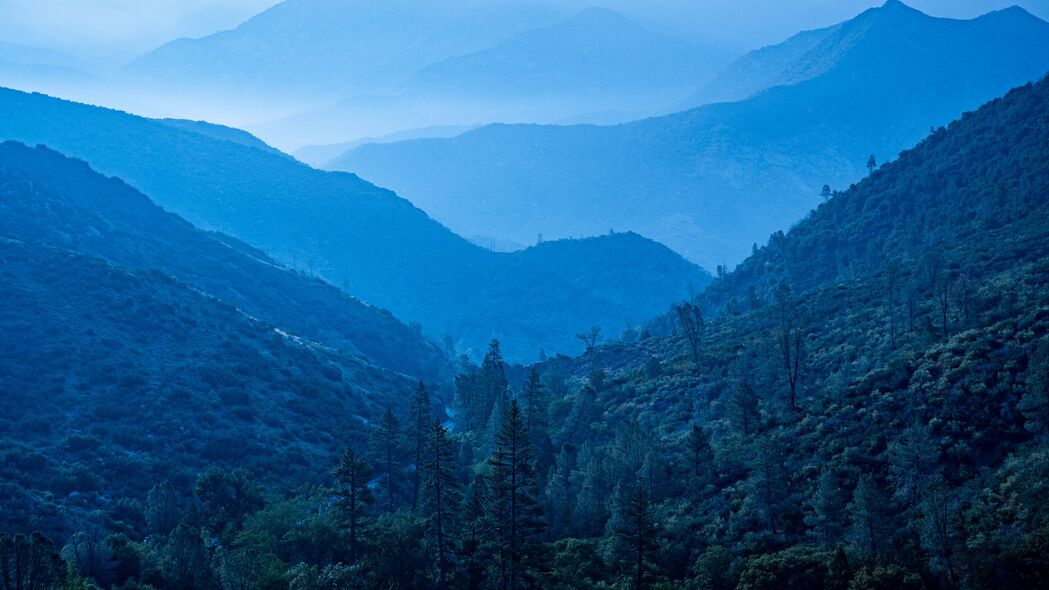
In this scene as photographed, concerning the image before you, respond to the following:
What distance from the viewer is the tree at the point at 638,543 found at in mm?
36156

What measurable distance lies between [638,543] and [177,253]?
419 ft

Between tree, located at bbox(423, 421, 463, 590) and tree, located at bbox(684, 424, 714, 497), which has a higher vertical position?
tree, located at bbox(684, 424, 714, 497)

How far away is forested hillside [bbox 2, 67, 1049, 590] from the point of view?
35.2 m

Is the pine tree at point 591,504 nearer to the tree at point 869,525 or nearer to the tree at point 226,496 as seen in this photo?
the tree at point 869,525

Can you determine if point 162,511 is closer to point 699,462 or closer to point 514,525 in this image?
point 514,525

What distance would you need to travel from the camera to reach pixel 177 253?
141375mm

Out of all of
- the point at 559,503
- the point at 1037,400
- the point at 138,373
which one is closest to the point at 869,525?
the point at 1037,400

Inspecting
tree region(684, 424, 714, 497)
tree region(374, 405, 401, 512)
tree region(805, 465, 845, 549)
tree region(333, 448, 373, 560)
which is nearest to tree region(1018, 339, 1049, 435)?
tree region(805, 465, 845, 549)

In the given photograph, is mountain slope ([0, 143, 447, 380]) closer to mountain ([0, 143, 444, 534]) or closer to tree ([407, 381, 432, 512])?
mountain ([0, 143, 444, 534])

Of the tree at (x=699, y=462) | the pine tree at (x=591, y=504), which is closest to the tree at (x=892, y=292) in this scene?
the tree at (x=699, y=462)

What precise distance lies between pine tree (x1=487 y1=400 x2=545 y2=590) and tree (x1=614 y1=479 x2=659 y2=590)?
171 inches

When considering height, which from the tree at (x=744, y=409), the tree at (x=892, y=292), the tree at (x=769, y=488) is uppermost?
the tree at (x=892, y=292)

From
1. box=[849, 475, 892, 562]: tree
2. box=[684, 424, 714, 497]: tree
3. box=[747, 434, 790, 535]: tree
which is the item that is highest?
box=[684, 424, 714, 497]: tree

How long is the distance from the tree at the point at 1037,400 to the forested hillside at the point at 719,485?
110 mm
